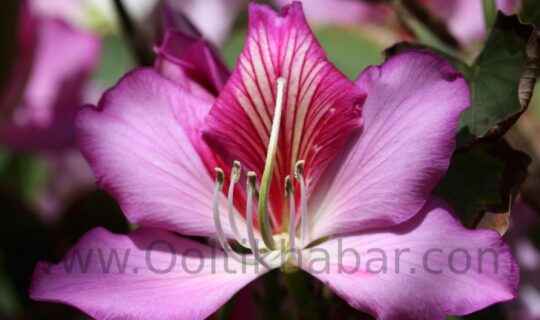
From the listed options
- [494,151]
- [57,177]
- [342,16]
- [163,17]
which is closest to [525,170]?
[494,151]

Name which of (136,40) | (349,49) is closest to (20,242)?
(136,40)

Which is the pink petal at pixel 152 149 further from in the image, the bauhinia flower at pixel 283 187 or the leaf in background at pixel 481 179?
the leaf in background at pixel 481 179

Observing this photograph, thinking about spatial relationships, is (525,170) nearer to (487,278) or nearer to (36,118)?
(487,278)

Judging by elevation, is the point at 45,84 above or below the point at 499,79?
below

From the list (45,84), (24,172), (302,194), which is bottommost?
(24,172)

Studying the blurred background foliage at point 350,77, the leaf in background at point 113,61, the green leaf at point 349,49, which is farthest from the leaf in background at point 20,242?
the green leaf at point 349,49

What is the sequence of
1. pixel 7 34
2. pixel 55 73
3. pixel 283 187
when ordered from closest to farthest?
pixel 283 187
pixel 7 34
pixel 55 73

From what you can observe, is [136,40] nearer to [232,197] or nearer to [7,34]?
[7,34]
